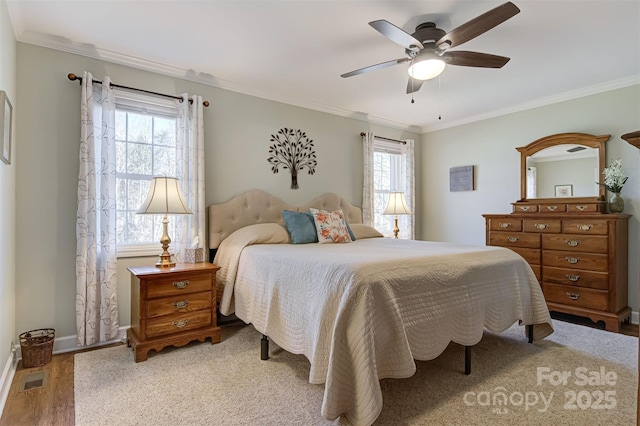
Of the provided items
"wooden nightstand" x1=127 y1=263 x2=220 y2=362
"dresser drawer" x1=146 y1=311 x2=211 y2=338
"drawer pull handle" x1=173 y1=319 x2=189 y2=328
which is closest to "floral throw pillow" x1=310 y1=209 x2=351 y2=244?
"wooden nightstand" x1=127 y1=263 x2=220 y2=362

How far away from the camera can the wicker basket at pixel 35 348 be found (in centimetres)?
228

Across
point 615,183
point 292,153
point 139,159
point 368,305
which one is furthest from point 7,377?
point 615,183

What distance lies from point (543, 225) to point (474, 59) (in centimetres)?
212

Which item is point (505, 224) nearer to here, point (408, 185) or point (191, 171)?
point (408, 185)

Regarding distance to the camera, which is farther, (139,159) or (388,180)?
(388,180)

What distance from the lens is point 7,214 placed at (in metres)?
2.18

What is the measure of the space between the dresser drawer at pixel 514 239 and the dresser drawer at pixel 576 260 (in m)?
0.16

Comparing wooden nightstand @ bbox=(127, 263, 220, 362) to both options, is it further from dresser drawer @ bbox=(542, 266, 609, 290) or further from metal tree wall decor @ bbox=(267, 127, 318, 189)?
dresser drawer @ bbox=(542, 266, 609, 290)

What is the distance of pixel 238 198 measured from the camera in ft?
11.3

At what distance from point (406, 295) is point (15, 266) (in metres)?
2.78

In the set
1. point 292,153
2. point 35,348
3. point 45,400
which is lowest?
point 45,400

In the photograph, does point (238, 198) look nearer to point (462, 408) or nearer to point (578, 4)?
point (462, 408)

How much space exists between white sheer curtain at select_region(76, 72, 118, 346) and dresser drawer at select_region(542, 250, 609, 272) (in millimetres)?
4169

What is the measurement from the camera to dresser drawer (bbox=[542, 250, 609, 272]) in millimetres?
3143
